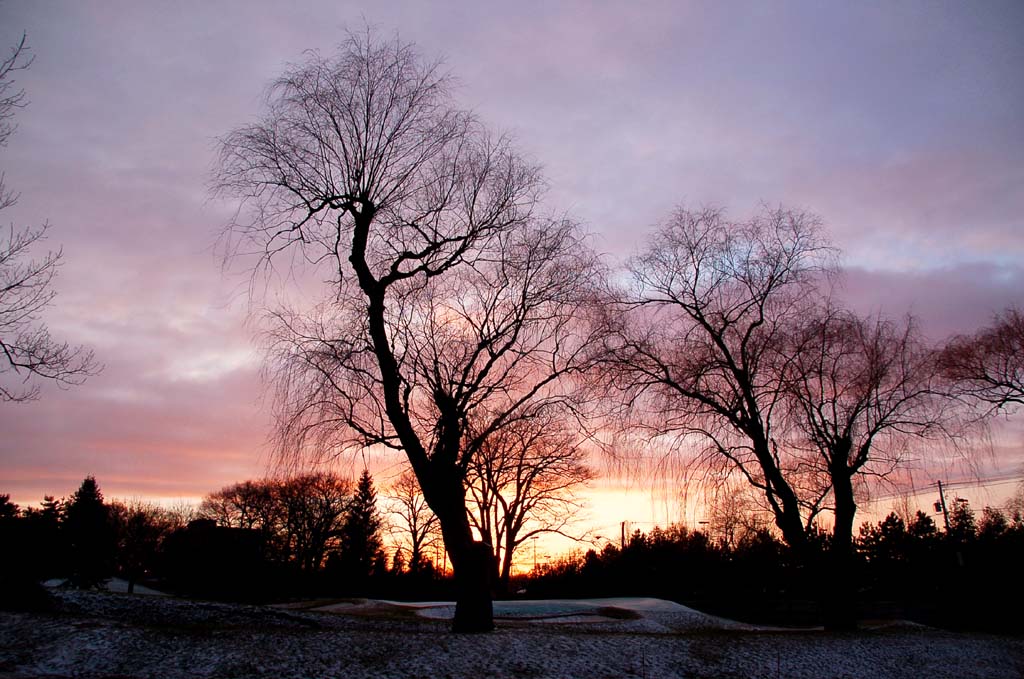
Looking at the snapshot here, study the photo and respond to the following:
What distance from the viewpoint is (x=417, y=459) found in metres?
11.7

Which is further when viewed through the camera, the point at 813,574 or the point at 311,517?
the point at 311,517

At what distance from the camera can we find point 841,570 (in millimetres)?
15430

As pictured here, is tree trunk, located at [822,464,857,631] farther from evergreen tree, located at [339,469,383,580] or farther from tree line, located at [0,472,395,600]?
evergreen tree, located at [339,469,383,580]

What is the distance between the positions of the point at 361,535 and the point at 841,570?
3578cm

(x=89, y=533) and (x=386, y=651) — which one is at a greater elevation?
(x=89, y=533)

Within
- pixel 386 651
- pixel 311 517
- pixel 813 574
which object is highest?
pixel 311 517

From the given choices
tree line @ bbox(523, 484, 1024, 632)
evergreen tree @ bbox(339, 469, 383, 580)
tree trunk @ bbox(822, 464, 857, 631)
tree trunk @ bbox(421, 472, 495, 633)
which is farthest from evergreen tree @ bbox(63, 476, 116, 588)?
tree trunk @ bbox(822, 464, 857, 631)

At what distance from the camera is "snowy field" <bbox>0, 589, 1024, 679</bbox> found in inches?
304

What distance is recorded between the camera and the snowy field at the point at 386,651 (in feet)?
25.3

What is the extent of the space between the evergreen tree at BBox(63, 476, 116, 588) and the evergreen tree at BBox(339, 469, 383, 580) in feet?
45.3

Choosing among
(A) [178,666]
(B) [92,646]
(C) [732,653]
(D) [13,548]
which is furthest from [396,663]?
(D) [13,548]

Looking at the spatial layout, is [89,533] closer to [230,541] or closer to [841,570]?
[230,541]

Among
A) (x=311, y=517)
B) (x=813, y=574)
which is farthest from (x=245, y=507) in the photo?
(x=813, y=574)

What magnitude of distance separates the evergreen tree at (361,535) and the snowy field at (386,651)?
30.5 m
